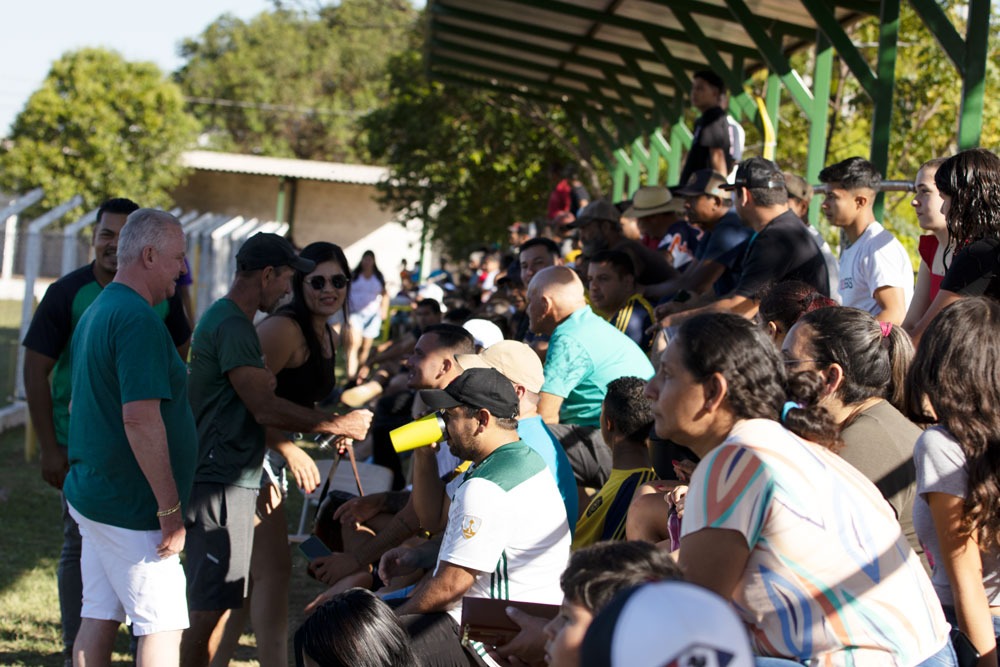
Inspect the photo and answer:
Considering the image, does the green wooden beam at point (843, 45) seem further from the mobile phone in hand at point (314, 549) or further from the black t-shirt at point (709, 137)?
the mobile phone in hand at point (314, 549)

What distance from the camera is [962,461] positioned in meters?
3.09

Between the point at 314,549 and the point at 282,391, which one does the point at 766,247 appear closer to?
the point at 282,391

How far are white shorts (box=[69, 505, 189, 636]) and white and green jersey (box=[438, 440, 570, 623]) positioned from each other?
112cm

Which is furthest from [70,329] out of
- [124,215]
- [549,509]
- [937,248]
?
[937,248]

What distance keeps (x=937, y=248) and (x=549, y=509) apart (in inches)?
84.3

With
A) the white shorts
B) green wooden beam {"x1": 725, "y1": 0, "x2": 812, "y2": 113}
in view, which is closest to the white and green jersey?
the white shorts

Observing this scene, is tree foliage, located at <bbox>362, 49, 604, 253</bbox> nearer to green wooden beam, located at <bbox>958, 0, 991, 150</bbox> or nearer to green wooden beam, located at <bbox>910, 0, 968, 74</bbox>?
green wooden beam, located at <bbox>910, 0, 968, 74</bbox>

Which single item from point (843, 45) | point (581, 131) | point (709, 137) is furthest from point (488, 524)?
point (581, 131)

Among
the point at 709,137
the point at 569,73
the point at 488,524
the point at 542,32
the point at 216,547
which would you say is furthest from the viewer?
the point at 569,73

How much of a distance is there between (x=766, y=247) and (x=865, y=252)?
0.51m

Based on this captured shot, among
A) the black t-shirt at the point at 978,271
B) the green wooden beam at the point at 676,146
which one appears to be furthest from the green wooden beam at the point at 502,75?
the black t-shirt at the point at 978,271

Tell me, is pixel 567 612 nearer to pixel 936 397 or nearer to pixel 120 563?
pixel 936 397

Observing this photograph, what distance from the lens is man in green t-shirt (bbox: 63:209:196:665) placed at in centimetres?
425

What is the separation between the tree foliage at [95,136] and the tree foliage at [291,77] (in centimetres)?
1515
